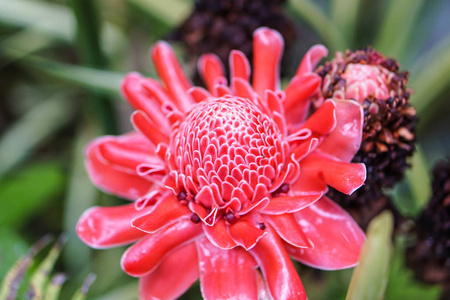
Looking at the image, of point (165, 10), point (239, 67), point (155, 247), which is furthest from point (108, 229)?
point (165, 10)

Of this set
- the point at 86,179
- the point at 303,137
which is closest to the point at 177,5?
the point at 86,179

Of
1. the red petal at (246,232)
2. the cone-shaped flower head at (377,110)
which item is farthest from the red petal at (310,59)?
the red petal at (246,232)

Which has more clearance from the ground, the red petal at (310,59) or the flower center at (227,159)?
the red petal at (310,59)

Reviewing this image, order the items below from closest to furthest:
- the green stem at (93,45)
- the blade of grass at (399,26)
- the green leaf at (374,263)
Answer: the green leaf at (374,263), the green stem at (93,45), the blade of grass at (399,26)

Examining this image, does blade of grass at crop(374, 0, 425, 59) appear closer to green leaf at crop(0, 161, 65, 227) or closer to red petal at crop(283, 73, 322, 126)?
red petal at crop(283, 73, 322, 126)

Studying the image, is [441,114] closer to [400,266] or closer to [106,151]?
[400,266]

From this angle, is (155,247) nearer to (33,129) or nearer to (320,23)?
(320,23)

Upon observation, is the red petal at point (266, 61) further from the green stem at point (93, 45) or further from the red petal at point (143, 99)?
the green stem at point (93, 45)
